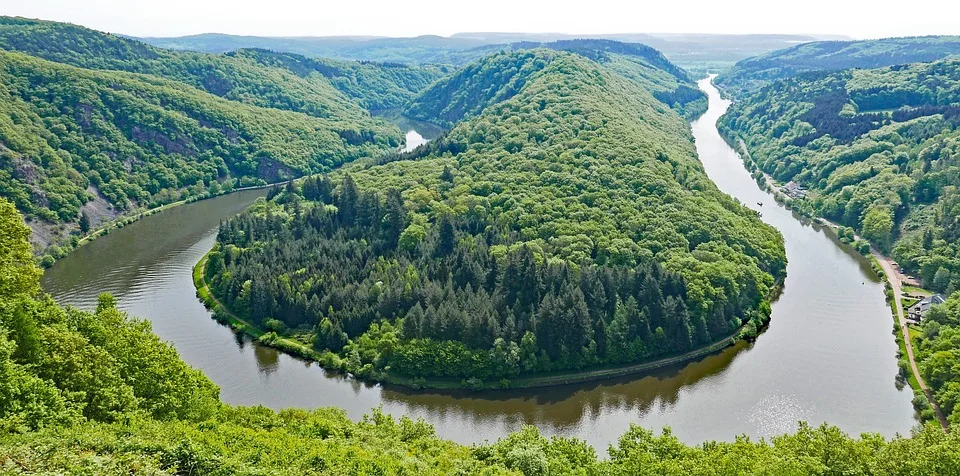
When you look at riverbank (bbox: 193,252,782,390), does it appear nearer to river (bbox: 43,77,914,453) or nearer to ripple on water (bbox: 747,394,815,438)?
river (bbox: 43,77,914,453)

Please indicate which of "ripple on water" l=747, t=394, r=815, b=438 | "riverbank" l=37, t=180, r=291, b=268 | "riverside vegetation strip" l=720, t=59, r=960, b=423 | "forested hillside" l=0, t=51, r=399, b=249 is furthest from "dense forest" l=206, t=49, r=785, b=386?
"forested hillside" l=0, t=51, r=399, b=249

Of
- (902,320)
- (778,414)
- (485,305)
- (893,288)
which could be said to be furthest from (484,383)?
(893,288)

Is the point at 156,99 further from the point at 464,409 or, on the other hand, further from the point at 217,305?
the point at 464,409

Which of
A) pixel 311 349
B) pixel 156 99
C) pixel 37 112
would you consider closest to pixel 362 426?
pixel 311 349

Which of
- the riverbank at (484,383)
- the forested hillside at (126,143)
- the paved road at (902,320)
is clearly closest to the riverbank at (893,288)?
the paved road at (902,320)

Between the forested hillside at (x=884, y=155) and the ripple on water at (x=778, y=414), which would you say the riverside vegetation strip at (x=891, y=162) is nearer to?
the forested hillside at (x=884, y=155)

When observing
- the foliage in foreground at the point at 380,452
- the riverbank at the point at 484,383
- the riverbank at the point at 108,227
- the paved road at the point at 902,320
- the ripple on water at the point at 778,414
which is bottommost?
the ripple on water at the point at 778,414
